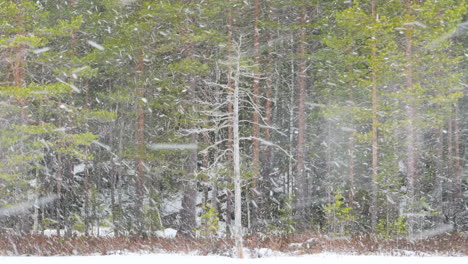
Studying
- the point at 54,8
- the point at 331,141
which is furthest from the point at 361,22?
the point at 54,8

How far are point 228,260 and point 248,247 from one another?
7.30 ft

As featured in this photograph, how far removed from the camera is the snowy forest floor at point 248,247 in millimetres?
13742

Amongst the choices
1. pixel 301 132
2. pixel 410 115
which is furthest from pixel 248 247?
pixel 410 115

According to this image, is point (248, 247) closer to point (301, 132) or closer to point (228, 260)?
point (228, 260)

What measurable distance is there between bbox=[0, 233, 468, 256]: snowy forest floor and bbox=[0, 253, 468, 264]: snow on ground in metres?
0.81

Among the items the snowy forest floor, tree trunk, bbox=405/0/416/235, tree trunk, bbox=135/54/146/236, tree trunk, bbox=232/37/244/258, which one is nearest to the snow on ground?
tree trunk, bbox=232/37/244/258

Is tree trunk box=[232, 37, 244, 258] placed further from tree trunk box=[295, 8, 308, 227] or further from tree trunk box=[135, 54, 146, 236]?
tree trunk box=[295, 8, 308, 227]

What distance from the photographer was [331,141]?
21828 millimetres

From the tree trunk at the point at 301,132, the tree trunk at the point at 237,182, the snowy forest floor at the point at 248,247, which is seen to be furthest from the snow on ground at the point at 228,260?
the tree trunk at the point at 301,132

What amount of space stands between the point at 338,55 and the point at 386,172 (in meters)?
4.85

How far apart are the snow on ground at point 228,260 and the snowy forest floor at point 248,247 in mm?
814

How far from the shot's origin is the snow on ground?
11812 mm

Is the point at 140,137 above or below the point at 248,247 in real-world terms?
above

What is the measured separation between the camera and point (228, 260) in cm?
1208
